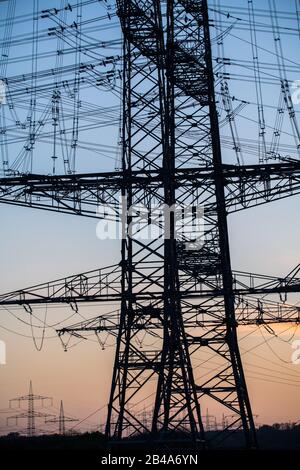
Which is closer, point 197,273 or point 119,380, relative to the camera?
point 119,380

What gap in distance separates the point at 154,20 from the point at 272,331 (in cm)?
1378

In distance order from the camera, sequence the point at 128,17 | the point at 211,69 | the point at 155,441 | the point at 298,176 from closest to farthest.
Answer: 1. the point at 155,441
2. the point at 298,176
3. the point at 128,17
4. the point at 211,69

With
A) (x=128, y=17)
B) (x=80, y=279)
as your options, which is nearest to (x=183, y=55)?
(x=128, y=17)

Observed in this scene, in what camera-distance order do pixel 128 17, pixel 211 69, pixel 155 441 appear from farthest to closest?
pixel 211 69 → pixel 128 17 → pixel 155 441

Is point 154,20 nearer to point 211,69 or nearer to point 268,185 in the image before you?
point 211,69

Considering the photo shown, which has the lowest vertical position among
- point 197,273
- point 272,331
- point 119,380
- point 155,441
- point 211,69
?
point 155,441

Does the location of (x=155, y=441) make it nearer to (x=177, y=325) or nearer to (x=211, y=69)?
(x=177, y=325)

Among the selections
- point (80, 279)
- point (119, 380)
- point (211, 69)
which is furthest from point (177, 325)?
point (211, 69)

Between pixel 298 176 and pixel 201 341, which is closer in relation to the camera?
pixel 298 176

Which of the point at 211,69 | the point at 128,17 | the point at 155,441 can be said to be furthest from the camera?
the point at 211,69

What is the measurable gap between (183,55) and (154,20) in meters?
3.17

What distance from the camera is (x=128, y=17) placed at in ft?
106

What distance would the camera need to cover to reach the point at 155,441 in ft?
92.2

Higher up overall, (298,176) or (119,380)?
(298,176)
